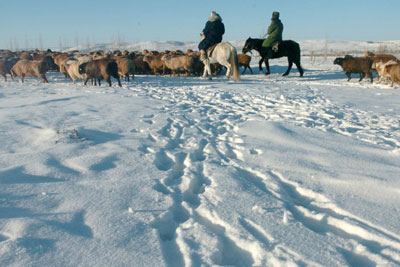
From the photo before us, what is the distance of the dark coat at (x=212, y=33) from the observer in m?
10.5

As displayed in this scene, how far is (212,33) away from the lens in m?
10.6

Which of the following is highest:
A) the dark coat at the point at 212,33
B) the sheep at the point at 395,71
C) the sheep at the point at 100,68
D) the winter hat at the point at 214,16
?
the winter hat at the point at 214,16

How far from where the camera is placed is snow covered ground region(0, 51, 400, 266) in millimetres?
1509

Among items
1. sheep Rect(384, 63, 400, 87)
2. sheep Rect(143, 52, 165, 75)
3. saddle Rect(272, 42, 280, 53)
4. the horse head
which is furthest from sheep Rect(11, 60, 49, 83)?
sheep Rect(384, 63, 400, 87)

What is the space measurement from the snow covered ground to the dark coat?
709 cm

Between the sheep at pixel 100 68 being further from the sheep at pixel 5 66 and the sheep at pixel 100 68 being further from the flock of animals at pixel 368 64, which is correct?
the flock of animals at pixel 368 64

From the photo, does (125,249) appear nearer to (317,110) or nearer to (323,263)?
(323,263)

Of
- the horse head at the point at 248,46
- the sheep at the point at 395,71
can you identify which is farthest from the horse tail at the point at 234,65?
the sheep at the point at 395,71

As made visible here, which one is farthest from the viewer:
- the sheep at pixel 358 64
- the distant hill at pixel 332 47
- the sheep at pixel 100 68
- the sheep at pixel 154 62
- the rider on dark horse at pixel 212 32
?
the distant hill at pixel 332 47

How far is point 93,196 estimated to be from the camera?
6.84ft

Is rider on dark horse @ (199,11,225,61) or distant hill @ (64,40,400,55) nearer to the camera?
rider on dark horse @ (199,11,225,61)

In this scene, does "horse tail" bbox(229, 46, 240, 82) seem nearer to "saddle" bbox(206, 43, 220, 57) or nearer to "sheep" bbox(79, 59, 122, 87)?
"saddle" bbox(206, 43, 220, 57)

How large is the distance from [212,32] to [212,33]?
4 centimetres

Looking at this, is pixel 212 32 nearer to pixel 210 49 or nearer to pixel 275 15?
pixel 210 49
